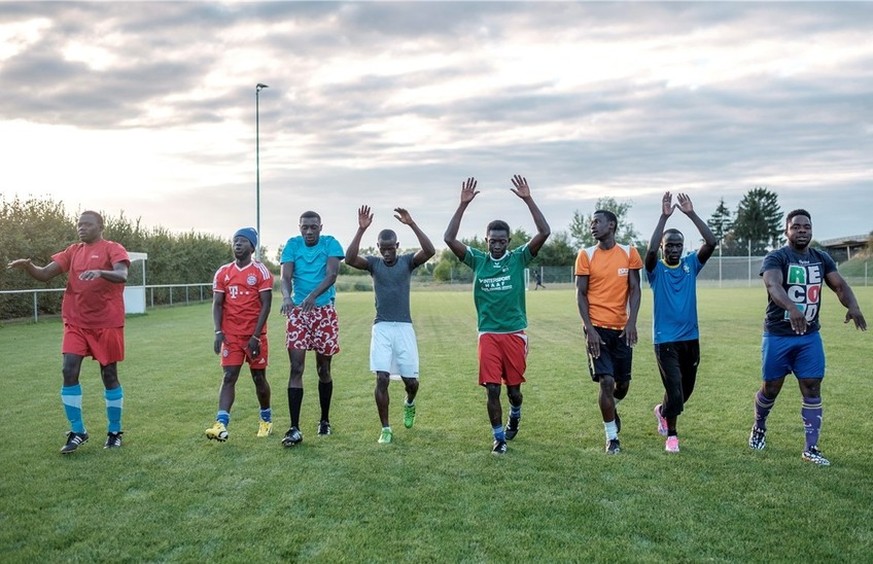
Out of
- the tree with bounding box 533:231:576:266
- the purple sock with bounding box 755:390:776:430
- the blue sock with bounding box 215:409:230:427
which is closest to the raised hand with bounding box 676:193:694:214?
the purple sock with bounding box 755:390:776:430

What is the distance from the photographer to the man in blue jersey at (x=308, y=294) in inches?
297

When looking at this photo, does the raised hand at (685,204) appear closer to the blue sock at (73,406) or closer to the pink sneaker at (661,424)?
the pink sneaker at (661,424)

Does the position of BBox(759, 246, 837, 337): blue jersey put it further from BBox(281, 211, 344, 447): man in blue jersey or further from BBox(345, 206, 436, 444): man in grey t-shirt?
BBox(281, 211, 344, 447): man in blue jersey

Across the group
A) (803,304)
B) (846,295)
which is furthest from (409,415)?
(846,295)

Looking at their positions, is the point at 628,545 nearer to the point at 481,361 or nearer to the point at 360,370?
the point at 481,361

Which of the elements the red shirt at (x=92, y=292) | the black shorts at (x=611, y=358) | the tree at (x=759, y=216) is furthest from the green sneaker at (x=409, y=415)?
the tree at (x=759, y=216)

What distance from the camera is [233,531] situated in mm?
4828

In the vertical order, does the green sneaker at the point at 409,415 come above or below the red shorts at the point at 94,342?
below

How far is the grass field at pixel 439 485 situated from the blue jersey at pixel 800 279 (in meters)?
1.20

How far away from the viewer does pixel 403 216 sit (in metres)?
7.24

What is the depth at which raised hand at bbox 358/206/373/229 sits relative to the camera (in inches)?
292

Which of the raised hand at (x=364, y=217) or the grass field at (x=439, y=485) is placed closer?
the grass field at (x=439, y=485)

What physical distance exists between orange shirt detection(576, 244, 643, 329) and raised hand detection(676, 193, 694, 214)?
1.92 feet

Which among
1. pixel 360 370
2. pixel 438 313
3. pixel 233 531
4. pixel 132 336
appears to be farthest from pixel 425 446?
pixel 438 313
